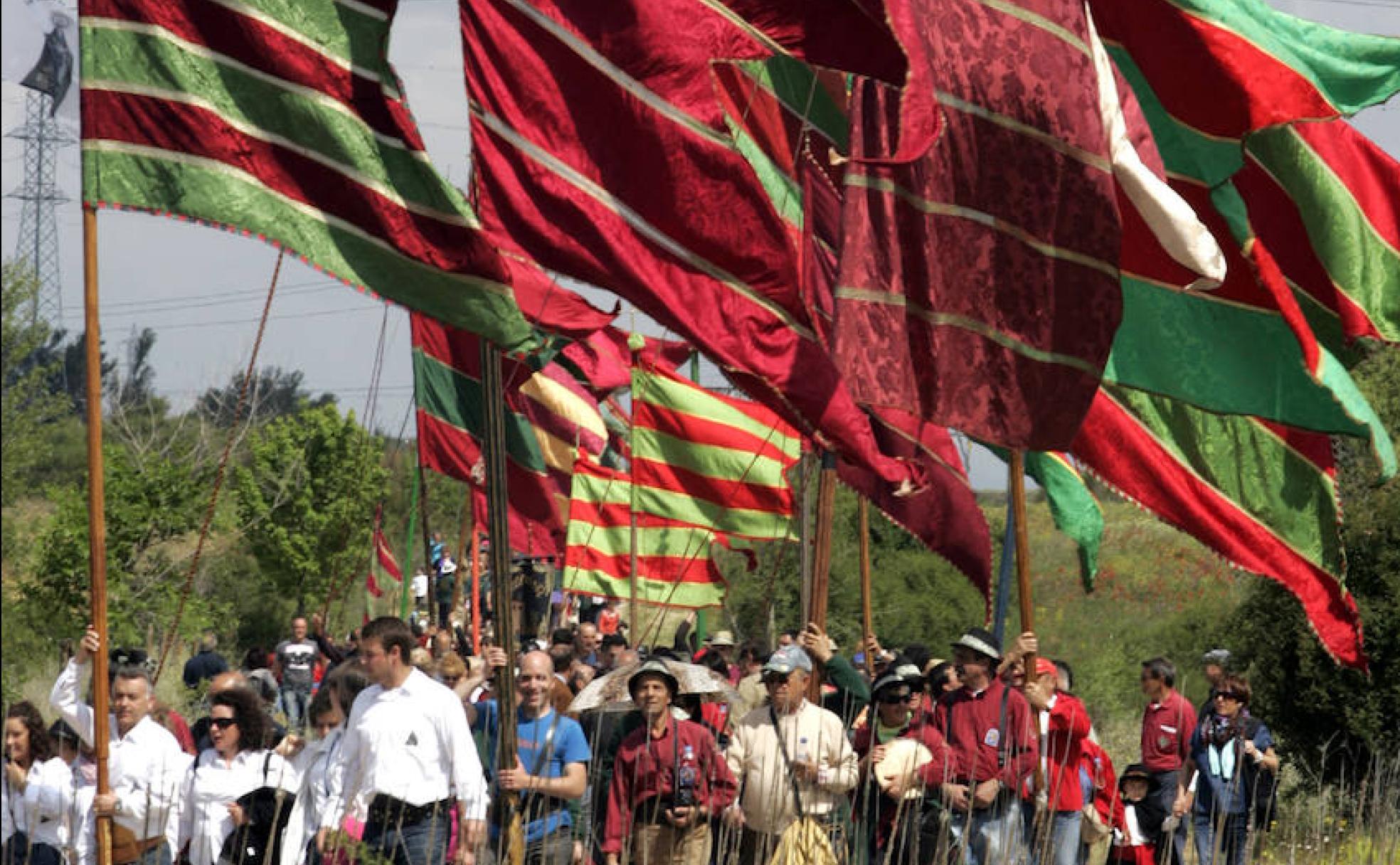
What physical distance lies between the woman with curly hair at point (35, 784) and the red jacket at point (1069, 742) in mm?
4855

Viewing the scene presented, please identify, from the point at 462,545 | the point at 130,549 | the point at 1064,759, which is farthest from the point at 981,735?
the point at 130,549

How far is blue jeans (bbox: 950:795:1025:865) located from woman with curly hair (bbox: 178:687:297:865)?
293 centimetres

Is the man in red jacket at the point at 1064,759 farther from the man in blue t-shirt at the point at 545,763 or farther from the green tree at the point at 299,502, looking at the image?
the green tree at the point at 299,502

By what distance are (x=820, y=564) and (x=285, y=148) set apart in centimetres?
402

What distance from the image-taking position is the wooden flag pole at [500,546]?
26.5 feet

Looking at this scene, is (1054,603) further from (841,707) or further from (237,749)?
(237,749)

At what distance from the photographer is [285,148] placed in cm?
791

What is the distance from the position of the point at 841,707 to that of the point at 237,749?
4239 mm

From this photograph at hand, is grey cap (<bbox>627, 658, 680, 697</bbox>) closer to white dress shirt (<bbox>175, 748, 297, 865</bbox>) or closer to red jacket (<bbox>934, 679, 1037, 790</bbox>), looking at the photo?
red jacket (<bbox>934, 679, 1037, 790</bbox>)

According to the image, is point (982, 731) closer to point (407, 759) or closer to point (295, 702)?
point (407, 759)

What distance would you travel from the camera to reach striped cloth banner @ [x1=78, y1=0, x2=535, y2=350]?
7805mm

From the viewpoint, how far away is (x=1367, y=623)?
1827 cm

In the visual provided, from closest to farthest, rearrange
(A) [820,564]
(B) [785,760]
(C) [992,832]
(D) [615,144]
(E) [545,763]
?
(D) [615,144] → (E) [545,763] → (B) [785,760] → (C) [992,832] → (A) [820,564]

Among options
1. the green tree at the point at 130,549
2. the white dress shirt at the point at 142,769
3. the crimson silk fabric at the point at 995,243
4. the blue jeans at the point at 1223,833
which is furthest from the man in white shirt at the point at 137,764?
the green tree at the point at 130,549
